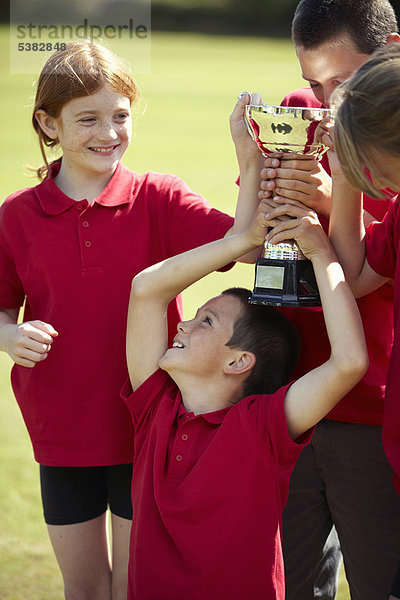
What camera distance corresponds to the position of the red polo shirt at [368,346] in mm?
2402

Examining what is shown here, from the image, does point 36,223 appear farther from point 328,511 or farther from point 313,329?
point 328,511

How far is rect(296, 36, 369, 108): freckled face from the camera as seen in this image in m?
2.31

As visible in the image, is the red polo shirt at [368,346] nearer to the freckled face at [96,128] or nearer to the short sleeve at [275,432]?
the short sleeve at [275,432]

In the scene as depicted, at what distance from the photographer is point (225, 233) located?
2484 millimetres

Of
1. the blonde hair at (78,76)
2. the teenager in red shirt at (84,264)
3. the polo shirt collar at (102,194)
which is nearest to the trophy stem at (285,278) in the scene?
the teenager in red shirt at (84,264)

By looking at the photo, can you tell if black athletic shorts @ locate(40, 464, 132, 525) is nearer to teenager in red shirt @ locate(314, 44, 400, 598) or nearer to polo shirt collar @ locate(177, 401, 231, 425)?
polo shirt collar @ locate(177, 401, 231, 425)

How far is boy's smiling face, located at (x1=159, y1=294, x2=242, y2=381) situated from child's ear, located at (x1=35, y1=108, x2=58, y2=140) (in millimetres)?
809

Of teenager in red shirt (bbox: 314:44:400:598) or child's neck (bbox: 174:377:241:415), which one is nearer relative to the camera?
teenager in red shirt (bbox: 314:44:400:598)

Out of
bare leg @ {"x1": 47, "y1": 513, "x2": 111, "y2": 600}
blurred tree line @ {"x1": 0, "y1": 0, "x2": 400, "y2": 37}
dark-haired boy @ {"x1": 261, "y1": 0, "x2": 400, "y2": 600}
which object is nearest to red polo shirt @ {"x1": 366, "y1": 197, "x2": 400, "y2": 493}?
dark-haired boy @ {"x1": 261, "y1": 0, "x2": 400, "y2": 600}

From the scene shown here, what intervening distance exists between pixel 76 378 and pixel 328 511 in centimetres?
90

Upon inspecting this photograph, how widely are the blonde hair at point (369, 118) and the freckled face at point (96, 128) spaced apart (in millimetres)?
910

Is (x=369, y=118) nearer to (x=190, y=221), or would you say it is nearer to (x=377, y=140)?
(x=377, y=140)

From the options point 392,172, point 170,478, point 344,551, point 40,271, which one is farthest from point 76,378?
point 392,172

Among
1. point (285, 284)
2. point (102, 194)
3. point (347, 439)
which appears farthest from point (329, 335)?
point (102, 194)
